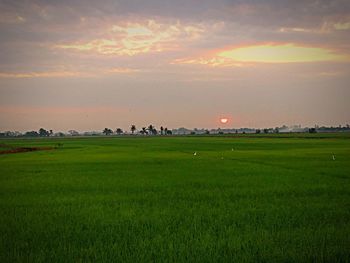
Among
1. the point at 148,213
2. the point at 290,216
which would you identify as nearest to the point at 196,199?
the point at 148,213

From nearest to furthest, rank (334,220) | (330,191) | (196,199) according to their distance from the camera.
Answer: (334,220)
(196,199)
(330,191)

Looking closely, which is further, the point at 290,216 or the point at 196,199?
the point at 196,199

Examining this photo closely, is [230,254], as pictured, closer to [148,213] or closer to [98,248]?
[98,248]

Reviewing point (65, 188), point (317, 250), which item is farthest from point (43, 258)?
point (65, 188)

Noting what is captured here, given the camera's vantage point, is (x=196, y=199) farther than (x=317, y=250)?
Yes

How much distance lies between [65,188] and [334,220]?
1096cm

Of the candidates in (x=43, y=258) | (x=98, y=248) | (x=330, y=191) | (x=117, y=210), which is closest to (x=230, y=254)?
(x=98, y=248)

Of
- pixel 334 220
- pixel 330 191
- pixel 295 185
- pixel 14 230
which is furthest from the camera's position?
pixel 295 185

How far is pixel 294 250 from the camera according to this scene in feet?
24.2

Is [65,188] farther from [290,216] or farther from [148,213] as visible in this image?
[290,216]

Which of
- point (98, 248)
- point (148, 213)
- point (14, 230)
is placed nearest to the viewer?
point (98, 248)

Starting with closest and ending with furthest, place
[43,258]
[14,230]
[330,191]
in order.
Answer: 1. [43,258]
2. [14,230]
3. [330,191]

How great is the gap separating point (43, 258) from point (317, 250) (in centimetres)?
498

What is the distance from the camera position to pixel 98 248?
7.64m
